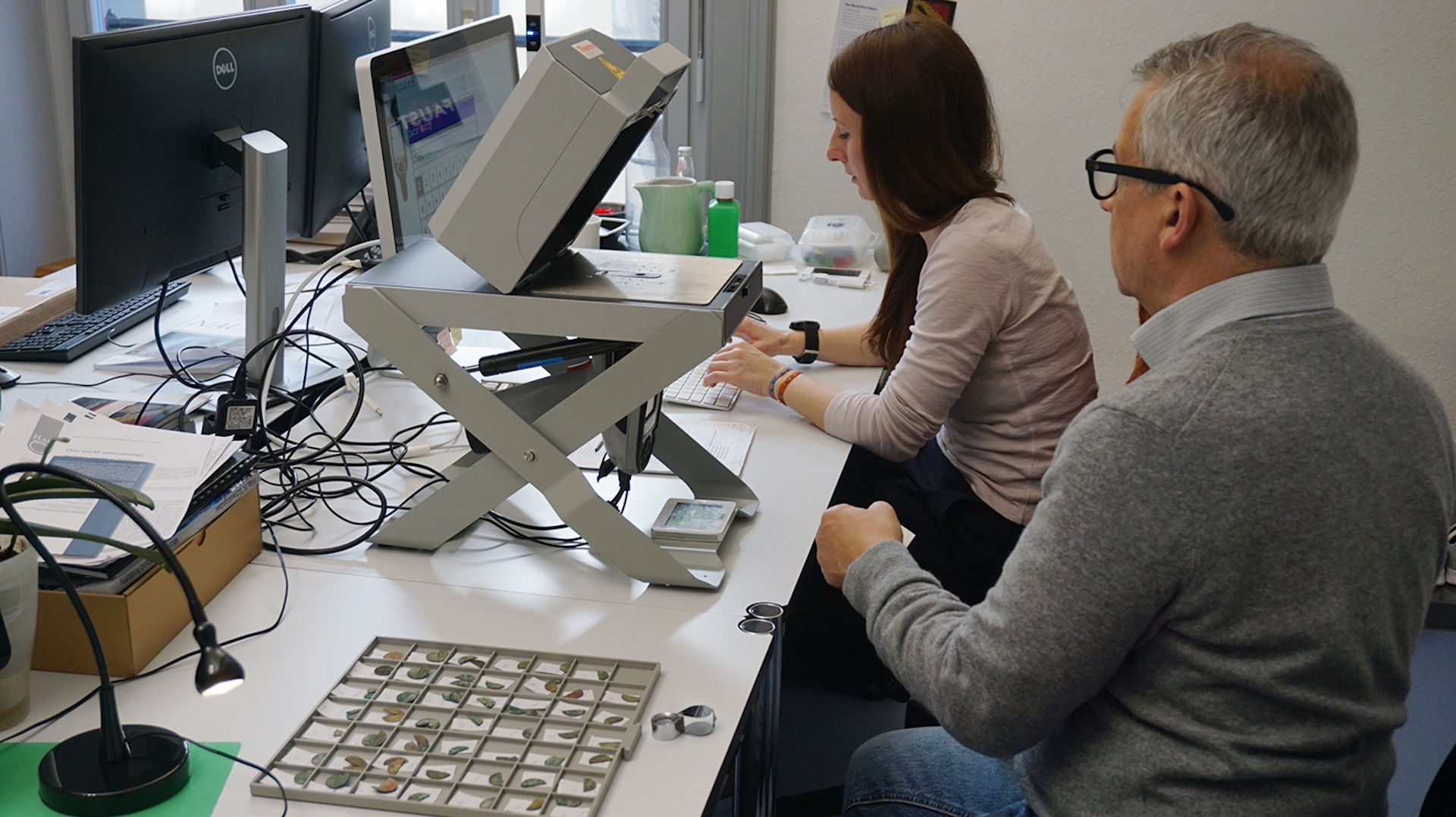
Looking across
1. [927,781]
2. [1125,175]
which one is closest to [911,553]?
[927,781]

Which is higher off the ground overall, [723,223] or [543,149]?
[543,149]

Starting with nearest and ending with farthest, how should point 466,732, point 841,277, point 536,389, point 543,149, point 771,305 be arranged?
point 466,732 < point 543,149 < point 536,389 < point 771,305 < point 841,277

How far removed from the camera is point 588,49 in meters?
1.08

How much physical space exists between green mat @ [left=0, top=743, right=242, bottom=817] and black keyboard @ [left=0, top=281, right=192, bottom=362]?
38.7 inches

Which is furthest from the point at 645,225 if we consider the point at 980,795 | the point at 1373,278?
the point at 1373,278

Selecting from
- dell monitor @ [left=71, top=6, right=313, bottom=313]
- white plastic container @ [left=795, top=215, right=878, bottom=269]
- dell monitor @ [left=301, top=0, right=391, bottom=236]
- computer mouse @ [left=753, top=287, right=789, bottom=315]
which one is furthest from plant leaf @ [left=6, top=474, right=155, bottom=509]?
white plastic container @ [left=795, top=215, right=878, bottom=269]

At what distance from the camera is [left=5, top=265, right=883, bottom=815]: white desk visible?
91 centimetres

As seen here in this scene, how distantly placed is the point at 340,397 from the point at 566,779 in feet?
3.21

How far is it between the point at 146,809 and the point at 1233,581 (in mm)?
819

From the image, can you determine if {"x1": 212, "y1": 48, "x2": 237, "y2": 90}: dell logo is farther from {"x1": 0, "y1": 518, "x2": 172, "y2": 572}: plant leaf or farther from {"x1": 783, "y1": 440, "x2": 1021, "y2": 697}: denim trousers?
{"x1": 783, "y1": 440, "x2": 1021, "y2": 697}: denim trousers

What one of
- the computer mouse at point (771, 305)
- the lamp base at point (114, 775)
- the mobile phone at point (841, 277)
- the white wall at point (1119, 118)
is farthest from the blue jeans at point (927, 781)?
the white wall at point (1119, 118)

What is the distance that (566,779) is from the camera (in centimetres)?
86

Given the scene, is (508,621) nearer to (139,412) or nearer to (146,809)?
(146,809)

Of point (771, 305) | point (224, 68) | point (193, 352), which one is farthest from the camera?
point (771, 305)
